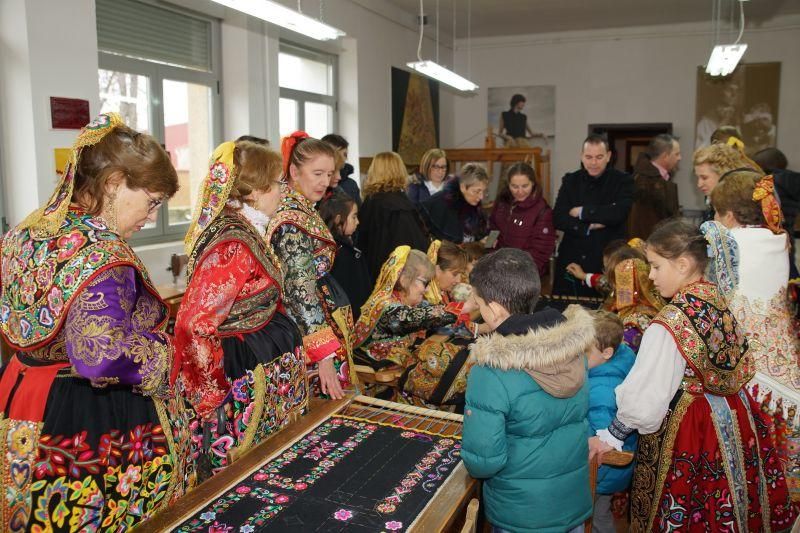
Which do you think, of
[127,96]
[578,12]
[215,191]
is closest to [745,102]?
[578,12]

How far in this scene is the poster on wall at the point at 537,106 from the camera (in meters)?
10.0

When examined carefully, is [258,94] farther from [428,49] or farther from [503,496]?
[503,496]

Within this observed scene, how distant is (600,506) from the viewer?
8.04 feet

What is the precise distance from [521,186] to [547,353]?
3.21 m

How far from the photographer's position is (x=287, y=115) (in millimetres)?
6668

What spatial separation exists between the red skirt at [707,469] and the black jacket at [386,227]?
6.91ft

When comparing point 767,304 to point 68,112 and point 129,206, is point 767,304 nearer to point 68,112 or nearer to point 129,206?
point 129,206

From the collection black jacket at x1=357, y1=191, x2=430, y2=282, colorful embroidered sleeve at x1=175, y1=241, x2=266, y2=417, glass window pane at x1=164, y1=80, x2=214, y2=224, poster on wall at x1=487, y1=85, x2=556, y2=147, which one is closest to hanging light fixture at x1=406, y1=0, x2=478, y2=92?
black jacket at x1=357, y1=191, x2=430, y2=282

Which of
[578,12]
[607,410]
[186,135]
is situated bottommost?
[607,410]

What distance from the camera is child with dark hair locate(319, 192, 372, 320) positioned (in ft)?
10.1

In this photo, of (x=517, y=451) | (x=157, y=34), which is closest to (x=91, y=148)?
(x=517, y=451)

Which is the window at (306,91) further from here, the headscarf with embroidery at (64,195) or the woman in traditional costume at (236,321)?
the headscarf with embroidery at (64,195)

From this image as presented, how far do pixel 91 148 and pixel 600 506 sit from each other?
2.11m

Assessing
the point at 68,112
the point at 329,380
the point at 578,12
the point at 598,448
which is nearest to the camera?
the point at 598,448
